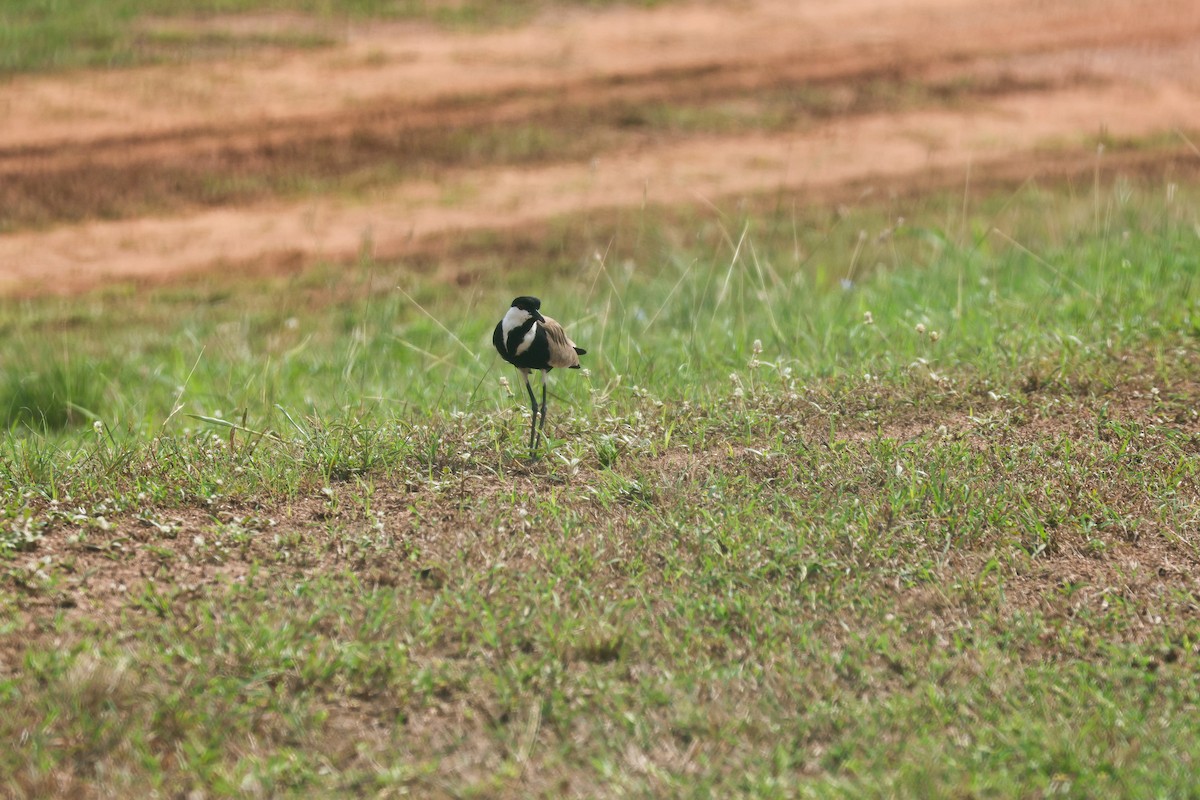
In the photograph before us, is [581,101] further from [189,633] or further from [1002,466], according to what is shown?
[189,633]

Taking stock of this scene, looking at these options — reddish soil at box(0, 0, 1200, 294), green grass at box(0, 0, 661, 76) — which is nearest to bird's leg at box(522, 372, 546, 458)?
reddish soil at box(0, 0, 1200, 294)

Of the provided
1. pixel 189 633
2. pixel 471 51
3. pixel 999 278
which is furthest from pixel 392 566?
pixel 471 51

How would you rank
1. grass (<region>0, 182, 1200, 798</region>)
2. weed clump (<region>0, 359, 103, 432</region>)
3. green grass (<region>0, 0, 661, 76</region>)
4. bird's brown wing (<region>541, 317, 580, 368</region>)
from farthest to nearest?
green grass (<region>0, 0, 661, 76</region>) < weed clump (<region>0, 359, 103, 432</region>) < bird's brown wing (<region>541, 317, 580, 368</region>) < grass (<region>0, 182, 1200, 798</region>)

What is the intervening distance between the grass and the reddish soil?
7.16 ft

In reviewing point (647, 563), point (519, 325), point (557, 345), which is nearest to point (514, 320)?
point (519, 325)

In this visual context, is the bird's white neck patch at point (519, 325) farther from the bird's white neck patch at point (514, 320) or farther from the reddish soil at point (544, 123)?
the reddish soil at point (544, 123)

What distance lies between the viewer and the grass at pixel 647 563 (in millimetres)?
3326

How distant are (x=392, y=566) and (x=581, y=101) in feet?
22.4

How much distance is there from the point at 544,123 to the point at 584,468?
5.73m

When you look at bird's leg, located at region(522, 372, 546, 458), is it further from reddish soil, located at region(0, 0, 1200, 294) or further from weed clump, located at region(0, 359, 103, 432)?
reddish soil, located at region(0, 0, 1200, 294)

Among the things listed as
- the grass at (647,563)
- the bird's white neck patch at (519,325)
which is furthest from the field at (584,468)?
the bird's white neck patch at (519,325)

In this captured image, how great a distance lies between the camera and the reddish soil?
8461 millimetres

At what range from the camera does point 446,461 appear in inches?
185

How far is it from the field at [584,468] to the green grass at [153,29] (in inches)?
38.1
